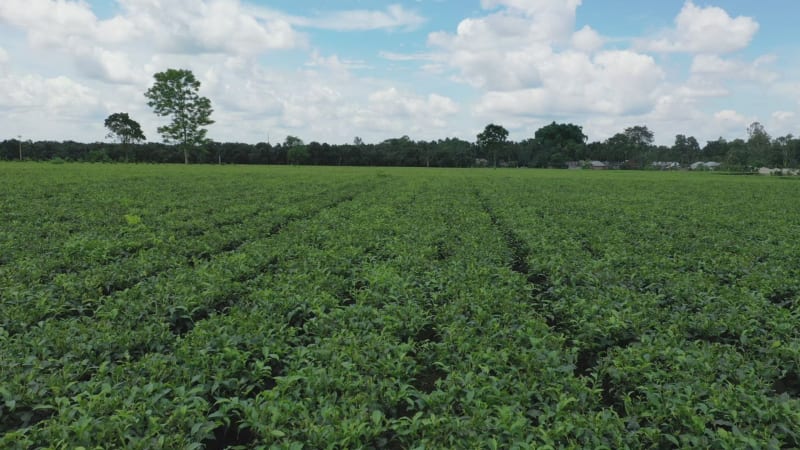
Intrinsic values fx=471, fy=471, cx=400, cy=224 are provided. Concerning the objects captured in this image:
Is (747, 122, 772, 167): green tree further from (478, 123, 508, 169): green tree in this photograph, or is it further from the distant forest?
(478, 123, 508, 169): green tree

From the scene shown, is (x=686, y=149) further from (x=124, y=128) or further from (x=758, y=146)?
(x=124, y=128)

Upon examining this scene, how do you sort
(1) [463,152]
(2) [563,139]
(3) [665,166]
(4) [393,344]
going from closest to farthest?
1. (4) [393,344]
2. (1) [463,152]
3. (3) [665,166]
4. (2) [563,139]

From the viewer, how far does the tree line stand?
8238 cm

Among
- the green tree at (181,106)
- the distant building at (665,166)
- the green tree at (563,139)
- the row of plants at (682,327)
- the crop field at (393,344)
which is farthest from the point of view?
the green tree at (563,139)

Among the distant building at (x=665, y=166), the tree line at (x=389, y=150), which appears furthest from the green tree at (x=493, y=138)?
the distant building at (x=665, y=166)

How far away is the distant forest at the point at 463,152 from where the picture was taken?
93.7 meters

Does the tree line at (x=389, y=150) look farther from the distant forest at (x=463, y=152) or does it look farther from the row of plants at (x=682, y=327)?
the row of plants at (x=682, y=327)

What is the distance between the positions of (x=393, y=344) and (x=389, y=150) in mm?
114232

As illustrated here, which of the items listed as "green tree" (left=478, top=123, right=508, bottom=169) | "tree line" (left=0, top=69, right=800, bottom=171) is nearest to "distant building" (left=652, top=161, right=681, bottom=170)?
"tree line" (left=0, top=69, right=800, bottom=171)

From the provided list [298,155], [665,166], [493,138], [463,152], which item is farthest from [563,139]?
[298,155]

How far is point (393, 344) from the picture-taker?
5309 millimetres

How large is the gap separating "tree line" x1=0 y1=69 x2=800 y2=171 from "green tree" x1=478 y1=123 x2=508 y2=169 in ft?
0.91

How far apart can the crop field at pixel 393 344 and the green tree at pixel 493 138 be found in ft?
400

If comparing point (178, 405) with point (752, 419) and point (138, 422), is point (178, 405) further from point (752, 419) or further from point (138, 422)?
point (752, 419)
